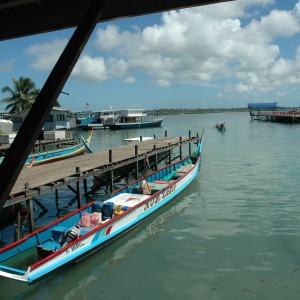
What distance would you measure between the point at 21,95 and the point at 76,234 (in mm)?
63574

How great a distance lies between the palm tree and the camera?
68.0 meters

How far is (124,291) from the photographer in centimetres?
958

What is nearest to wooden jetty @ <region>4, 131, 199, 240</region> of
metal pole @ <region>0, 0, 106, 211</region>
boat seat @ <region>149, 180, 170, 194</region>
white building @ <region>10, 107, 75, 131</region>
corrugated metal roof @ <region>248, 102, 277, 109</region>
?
boat seat @ <region>149, 180, 170, 194</region>

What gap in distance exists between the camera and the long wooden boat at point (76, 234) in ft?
32.1

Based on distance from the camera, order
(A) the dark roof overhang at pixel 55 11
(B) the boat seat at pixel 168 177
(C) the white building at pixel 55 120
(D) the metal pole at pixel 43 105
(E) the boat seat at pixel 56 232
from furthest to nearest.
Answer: (C) the white building at pixel 55 120
(B) the boat seat at pixel 168 177
(E) the boat seat at pixel 56 232
(A) the dark roof overhang at pixel 55 11
(D) the metal pole at pixel 43 105

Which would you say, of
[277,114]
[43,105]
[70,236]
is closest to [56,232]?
[70,236]

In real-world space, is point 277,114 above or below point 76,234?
above

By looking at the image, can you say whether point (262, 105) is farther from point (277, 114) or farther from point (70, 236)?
point (70, 236)

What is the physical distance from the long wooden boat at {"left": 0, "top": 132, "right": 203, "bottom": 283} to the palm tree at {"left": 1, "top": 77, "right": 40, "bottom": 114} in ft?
192

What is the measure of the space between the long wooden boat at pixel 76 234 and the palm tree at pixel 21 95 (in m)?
58.4

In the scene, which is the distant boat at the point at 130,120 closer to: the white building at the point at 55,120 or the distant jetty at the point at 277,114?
the white building at the point at 55,120

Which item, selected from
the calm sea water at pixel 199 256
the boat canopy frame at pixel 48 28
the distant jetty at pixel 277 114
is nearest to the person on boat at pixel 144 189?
the calm sea water at pixel 199 256

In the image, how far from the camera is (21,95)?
68.4 metres

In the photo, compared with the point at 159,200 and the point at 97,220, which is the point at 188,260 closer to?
the point at 97,220
